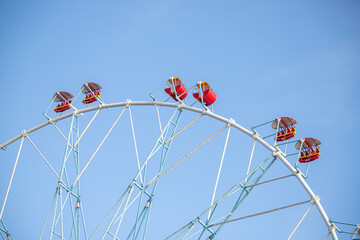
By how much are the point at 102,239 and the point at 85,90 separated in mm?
9950

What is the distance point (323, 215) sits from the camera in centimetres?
2928

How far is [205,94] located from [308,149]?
5.92m

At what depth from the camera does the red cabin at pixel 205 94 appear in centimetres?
3391

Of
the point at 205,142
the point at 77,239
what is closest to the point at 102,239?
the point at 77,239

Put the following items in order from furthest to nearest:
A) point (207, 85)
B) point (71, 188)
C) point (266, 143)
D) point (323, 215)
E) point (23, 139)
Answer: point (23, 139) < point (71, 188) < point (207, 85) < point (266, 143) < point (323, 215)

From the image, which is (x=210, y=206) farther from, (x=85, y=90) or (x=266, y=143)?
(x=85, y=90)

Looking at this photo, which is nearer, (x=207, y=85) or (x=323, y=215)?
(x=323, y=215)

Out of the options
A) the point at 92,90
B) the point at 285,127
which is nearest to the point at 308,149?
the point at 285,127

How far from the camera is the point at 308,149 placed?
109 ft

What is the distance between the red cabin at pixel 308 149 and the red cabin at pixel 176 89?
670cm

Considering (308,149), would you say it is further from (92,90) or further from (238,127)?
(92,90)

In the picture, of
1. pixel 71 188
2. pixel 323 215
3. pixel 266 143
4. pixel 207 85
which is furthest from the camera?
pixel 71 188

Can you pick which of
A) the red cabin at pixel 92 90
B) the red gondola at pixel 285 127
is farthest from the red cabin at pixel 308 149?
the red cabin at pixel 92 90

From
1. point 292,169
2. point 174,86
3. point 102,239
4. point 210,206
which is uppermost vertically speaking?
point 174,86
